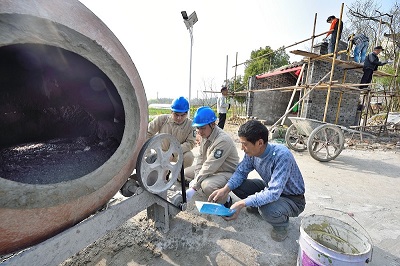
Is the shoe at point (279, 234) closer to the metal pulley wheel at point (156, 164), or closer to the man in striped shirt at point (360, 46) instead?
the metal pulley wheel at point (156, 164)

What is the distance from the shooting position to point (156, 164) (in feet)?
5.35

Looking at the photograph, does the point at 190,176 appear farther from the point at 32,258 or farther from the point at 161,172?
the point at 32,258

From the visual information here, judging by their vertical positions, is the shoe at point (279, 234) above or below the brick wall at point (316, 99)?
below

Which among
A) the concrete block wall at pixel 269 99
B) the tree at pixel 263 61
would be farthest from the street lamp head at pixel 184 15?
the tree at pixel 263 61

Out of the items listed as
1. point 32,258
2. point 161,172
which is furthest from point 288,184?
point 32,258

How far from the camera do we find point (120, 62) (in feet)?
3.93

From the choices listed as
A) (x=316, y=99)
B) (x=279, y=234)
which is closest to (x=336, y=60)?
(x=316, y=99)

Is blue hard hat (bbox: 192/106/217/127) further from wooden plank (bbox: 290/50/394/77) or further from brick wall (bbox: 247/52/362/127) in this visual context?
brick wall (bbox: 247/52/362/127)

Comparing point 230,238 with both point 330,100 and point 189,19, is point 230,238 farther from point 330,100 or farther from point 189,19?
point 330,100

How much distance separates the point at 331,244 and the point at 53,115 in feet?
8.71

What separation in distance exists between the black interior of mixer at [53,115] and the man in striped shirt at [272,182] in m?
1.08

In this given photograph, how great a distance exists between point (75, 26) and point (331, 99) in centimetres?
974

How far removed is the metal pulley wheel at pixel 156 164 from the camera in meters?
1.48

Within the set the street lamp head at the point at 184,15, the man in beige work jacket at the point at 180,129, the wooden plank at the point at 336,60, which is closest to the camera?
the man in beige work jacket at the point at 180,129
